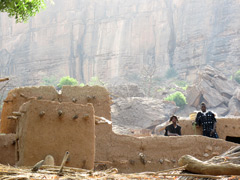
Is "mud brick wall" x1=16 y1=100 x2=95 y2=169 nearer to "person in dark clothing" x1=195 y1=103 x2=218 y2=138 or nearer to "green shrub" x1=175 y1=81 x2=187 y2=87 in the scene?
"person in dark clothing" x1=195 y1=103 x2=218 y2=138

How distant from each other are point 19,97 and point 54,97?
0.97 meters

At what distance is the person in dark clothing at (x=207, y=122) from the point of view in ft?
36.2

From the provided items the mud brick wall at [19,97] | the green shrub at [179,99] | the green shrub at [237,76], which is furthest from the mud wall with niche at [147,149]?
the green shrub at [237,76]

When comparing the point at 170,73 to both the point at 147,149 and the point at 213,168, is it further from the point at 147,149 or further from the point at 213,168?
the point at 213,168

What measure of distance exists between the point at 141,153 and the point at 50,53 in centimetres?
4731

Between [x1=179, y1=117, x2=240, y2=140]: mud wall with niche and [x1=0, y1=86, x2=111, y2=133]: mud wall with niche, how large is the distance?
2.76 meters

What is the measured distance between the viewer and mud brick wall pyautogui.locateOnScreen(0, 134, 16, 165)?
30.4ft

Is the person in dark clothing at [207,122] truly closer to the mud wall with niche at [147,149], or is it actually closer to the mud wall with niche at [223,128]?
the mud wall with niche at [223,128]

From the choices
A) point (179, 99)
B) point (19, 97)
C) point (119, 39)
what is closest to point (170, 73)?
point (119, 39)

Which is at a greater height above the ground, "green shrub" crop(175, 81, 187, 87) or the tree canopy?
"green shrub" crop(175, 81, 187, 87)

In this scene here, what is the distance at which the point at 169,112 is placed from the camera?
29.5m

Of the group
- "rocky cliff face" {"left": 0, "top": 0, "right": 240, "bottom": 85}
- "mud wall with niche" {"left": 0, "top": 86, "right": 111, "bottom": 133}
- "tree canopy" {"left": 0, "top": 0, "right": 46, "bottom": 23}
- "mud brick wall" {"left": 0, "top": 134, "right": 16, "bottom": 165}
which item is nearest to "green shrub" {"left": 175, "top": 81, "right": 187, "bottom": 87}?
"rocky cliff face" {"left": 0, "top": 0, "right": 240, "bottom": 85}

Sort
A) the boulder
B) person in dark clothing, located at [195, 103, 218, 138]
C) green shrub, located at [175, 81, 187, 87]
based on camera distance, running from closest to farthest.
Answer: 1. person in dark clothing, located at [195, 103, 218, 138]
2. the boulder
3. green shrub, located at [175, 81, 187, 87]

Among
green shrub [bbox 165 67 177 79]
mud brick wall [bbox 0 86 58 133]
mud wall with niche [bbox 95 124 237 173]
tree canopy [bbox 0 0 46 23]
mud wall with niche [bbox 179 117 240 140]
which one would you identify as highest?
green shrub [bbox 165 67 177 79]
